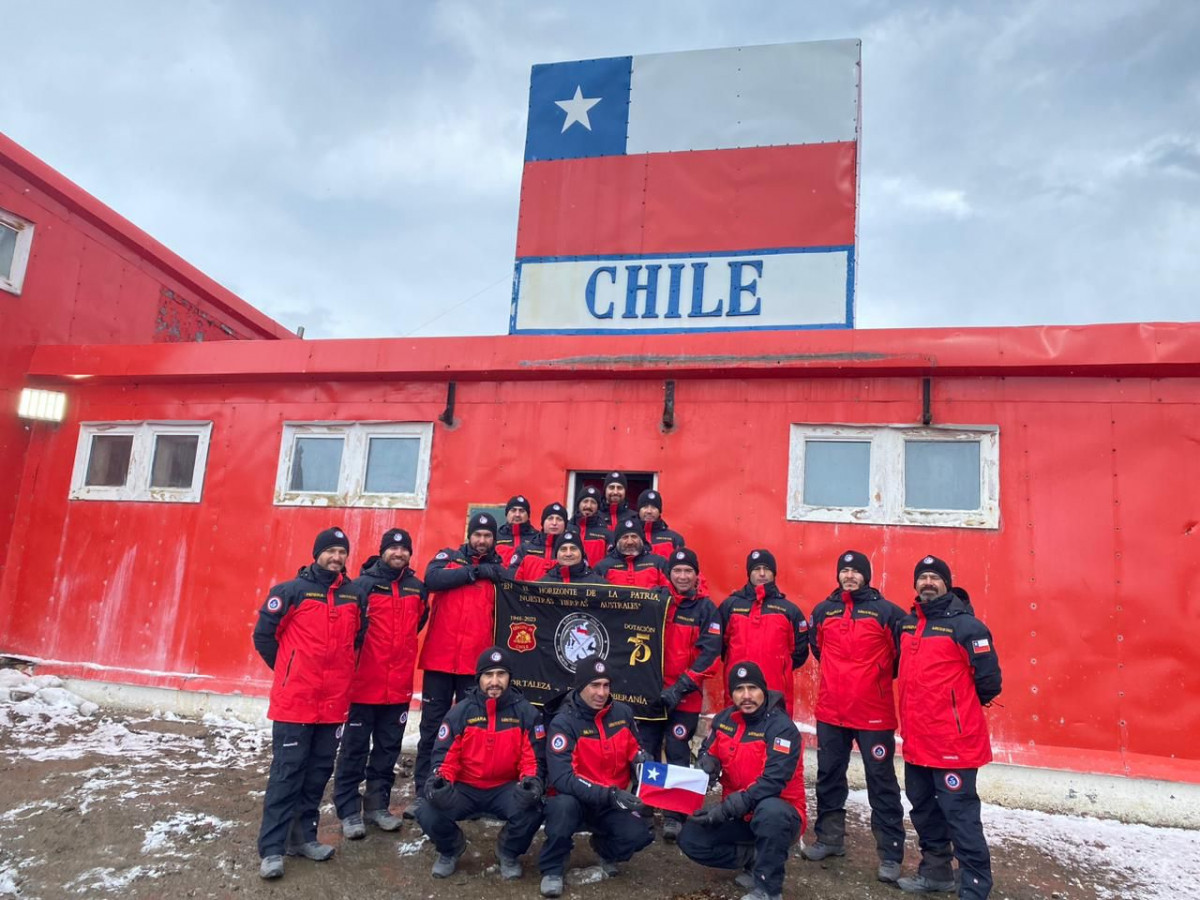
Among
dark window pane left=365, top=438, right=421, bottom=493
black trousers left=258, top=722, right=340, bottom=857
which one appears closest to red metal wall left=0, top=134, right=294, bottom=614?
Answer: dark window pane left=365, top=438, right=421, bottom=493

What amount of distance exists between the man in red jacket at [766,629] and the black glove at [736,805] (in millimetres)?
1040

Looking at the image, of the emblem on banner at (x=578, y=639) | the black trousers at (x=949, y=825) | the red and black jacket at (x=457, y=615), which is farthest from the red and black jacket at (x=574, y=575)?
the black trousers at (x=949, y=825)

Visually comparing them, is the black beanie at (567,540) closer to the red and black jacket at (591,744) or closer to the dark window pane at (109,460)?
the red and black jacket at (591,744)

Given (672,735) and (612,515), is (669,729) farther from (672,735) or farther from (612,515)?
(612,515)

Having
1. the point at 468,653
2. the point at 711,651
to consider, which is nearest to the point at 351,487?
the point at 468,653

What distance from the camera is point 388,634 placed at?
5.27 meters

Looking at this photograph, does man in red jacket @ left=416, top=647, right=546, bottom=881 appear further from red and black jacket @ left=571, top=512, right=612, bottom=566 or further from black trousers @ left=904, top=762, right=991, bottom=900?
black trousers @ left=904, top=762, right=991, bottom=900

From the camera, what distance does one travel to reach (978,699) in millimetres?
4582

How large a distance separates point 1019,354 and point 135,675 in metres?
8.78

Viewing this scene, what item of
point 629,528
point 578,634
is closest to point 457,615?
point 578,634

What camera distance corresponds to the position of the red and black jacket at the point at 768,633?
5.38 meters

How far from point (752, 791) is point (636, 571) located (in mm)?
1815

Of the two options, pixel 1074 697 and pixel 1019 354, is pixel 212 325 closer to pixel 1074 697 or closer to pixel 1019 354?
pixel 1019 354

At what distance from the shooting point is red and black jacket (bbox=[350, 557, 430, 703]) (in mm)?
5199
